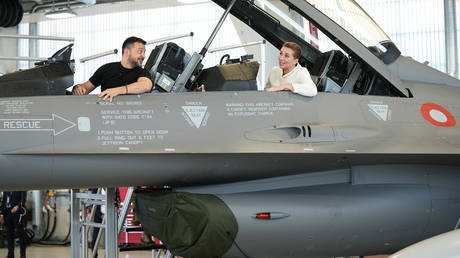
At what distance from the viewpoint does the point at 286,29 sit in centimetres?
660

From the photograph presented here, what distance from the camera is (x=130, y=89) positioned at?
484 centimetres

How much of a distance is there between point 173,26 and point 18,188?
12040 millimetres

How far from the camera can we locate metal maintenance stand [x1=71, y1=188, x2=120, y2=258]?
5914mm

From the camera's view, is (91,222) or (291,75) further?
(91,222)

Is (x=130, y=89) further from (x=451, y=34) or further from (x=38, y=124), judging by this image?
(x=451, y=34)

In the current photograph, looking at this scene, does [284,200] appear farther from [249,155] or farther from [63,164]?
[63,164]

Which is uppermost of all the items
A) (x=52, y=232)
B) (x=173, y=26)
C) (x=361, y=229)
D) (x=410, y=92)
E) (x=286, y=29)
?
(x=173, y=26)

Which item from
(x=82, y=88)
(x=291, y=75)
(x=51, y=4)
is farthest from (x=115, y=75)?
(x=51, y=4)

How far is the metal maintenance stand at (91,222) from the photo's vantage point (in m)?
5.91

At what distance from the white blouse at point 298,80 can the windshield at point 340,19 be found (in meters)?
0.51

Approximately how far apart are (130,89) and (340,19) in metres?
2.06

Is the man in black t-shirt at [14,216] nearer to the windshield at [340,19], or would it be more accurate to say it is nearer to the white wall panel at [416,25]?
the windshield at [340,19]

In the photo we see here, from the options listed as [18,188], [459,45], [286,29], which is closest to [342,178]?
[286,29]

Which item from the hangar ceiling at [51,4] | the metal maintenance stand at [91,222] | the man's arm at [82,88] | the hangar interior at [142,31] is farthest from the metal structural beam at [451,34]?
the man's arm at [82,88]
